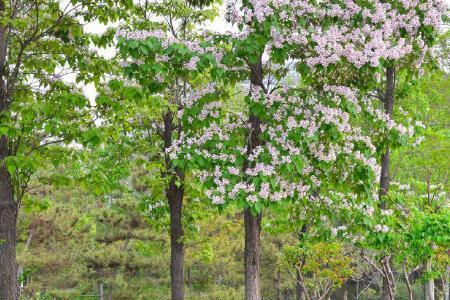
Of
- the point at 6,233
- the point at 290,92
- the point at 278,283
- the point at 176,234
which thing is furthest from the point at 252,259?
the point at 278,283

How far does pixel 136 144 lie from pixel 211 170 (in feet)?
16.7

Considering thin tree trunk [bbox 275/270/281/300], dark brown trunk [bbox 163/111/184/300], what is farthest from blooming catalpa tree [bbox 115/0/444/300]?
thin tree trunk [bbox 275/270/281/300]

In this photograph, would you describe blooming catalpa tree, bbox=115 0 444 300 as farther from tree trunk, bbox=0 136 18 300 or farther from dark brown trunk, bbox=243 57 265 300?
tree trunk, bbox=0 136 18 300

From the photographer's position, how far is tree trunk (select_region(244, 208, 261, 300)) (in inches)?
258

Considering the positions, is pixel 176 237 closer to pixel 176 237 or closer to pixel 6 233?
pixel 176 237

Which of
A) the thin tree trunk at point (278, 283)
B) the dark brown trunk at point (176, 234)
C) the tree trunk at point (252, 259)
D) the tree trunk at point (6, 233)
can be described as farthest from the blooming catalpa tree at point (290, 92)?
the thin tree trunk at point (278, 283)

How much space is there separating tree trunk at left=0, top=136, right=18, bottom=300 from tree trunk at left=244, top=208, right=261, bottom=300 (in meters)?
3.09

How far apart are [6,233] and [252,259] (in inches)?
128

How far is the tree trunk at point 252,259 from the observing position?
6.55 m

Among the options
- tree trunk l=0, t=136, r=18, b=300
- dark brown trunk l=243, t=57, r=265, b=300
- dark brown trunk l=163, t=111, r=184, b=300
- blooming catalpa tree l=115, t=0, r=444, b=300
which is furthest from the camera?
dark brown trunk l=163, t=111, r=184, b=300

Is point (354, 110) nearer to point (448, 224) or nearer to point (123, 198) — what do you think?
point (448, 224)

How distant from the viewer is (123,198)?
1488 cm

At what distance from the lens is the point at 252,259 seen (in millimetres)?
6621

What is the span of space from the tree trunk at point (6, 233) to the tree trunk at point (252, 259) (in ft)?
10.1
